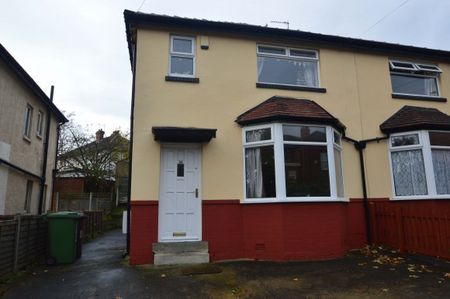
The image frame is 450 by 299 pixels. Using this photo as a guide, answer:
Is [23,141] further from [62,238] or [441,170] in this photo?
[441,170]

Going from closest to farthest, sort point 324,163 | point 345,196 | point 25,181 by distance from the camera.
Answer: point 324,163 → point 345,196 → point 25,181

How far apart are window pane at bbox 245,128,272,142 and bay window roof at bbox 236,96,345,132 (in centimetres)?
25

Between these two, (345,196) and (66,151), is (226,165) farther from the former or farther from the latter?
(66,151)

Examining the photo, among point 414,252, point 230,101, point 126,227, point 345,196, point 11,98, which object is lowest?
point 414,252

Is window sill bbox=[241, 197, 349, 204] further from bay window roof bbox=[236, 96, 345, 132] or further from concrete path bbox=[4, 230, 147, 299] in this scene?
concrete path bbox=[4, 230, 147, 299]

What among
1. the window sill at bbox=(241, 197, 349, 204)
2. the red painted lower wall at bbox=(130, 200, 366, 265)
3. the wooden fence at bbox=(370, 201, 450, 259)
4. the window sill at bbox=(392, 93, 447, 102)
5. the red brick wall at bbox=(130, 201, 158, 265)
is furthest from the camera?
the window sill at bbox=(392, 93, 447, 102)

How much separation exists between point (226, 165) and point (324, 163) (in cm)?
256

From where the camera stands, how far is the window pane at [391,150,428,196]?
9.34 meters

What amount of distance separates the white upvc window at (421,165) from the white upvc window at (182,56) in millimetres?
6347

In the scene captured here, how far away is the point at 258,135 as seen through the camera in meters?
8.68

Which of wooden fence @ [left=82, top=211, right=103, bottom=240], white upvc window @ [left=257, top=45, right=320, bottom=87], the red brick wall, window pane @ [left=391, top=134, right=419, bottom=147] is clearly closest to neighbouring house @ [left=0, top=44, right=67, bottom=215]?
wooden fence @ [left=82, top=211, right=103, bottom=240]

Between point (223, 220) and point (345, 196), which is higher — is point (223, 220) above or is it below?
below

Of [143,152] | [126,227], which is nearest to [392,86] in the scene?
[143,152]

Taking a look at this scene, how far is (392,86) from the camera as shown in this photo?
10898mm
